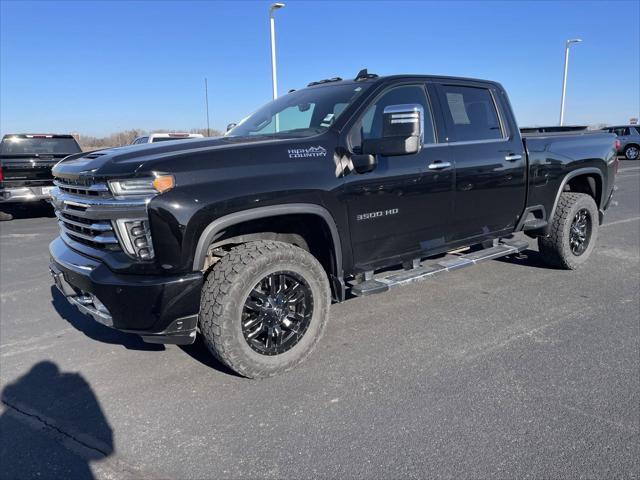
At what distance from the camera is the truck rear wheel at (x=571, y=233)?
5.61 metres

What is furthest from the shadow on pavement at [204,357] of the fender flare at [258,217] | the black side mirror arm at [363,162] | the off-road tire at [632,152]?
the off-road tire at [632,152]

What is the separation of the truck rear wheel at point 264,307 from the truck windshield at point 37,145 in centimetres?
902

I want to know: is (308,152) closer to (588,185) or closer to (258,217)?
(258,217)

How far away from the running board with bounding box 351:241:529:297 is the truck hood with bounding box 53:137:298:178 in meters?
1.24

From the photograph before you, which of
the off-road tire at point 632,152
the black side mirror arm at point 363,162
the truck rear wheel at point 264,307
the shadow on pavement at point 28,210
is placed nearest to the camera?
the truck rear wheel at point 264,307

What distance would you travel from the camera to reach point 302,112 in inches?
170

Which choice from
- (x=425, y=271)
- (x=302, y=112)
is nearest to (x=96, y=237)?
(x=302, y=112)

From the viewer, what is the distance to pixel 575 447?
8.57ft

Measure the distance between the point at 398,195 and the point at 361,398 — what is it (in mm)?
1631

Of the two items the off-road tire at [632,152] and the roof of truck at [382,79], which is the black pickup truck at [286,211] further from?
the off-road tire at [632,152]

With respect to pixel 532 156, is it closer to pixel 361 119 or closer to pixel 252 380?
pixel 361 119

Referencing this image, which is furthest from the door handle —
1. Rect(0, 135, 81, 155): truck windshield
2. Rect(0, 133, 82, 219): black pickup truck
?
Rect(0, 135, 81, 155): truck windshield

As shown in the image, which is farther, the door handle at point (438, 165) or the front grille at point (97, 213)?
the door handle at point (438, 165)

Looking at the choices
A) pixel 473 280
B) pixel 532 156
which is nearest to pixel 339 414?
pixel 473 280
